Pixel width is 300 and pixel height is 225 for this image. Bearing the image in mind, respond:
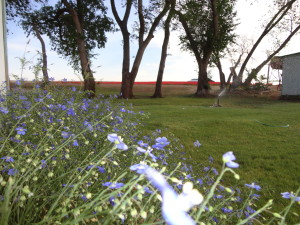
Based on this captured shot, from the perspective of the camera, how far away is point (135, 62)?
17828 millimetres

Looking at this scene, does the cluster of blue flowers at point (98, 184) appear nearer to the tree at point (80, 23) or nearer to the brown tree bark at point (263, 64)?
the tree at point (80, 23)

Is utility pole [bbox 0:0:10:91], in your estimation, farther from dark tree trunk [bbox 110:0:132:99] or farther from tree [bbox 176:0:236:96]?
tree [bbox 176:0:236:96]

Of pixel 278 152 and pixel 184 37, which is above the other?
pixel 184 37

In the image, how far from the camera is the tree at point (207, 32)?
20.2 m

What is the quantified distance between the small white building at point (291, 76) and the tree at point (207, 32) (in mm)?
4192

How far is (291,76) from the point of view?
19.8m

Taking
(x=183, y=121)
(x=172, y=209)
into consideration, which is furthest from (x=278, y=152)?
(x=172, y=209)

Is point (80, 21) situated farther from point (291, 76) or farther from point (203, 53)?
point (291, 76)

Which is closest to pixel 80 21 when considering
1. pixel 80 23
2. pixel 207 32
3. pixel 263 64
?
pixel 80 23

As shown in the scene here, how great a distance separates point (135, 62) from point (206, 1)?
7.87 metres

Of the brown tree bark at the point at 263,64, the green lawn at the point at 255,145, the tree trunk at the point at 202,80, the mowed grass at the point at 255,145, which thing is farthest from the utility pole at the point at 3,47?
the brown tree bark at the point at 263,64

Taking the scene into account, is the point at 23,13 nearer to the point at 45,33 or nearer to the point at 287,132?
the point at 45,33

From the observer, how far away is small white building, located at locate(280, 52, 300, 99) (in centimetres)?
1931

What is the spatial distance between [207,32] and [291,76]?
6510 mm
